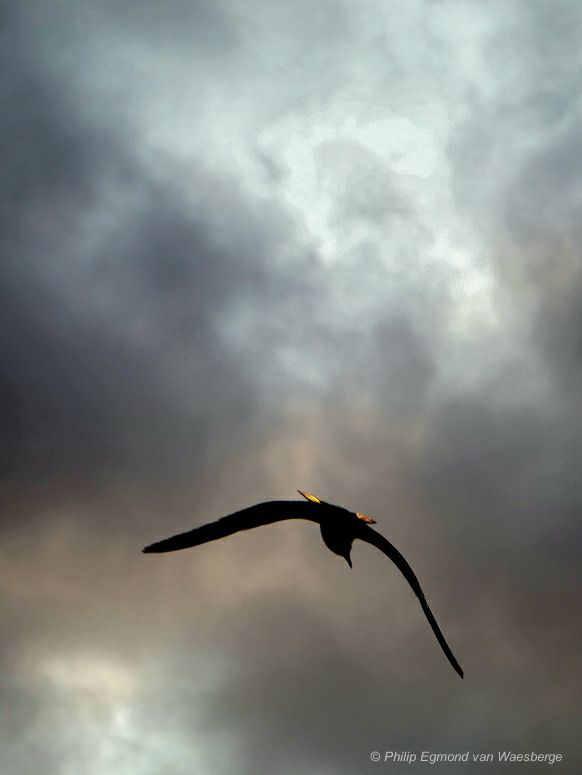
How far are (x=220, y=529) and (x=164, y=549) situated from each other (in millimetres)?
896

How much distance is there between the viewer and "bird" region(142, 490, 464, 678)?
Answer: 10.5 m

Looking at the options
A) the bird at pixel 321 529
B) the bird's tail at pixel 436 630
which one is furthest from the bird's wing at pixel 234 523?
the bird's tail at pixel 436 630

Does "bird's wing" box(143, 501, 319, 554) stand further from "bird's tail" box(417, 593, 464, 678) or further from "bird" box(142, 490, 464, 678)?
"bird's tail" box(417, 593, 464, 678)

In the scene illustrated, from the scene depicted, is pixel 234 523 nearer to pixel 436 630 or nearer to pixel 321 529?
pixel 321 529

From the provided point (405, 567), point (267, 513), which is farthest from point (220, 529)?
point (405, 567)

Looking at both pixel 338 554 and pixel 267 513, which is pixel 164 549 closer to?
pixel 267 513

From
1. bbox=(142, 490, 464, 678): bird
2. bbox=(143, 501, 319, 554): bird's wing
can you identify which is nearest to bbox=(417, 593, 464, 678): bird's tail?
bbox=(142, 490, 464, 678): bird

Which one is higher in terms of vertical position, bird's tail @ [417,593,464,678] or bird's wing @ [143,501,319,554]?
bird's wing @ [143,501,319,554]

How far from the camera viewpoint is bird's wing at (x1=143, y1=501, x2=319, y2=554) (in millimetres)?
10406

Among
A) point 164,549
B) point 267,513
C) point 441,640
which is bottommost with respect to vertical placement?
point 441,640

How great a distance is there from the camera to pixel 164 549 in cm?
1027

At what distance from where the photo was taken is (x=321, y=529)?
40.0ft

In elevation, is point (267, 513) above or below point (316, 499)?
below

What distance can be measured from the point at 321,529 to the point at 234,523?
1989 mm
